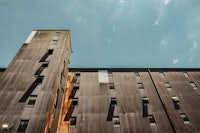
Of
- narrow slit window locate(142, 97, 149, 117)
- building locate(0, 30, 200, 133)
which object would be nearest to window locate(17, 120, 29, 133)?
building locate(0, 30, 200, 133)

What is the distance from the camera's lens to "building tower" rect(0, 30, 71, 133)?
17.4 meters

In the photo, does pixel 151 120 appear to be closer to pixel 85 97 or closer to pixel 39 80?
pixel 85 97

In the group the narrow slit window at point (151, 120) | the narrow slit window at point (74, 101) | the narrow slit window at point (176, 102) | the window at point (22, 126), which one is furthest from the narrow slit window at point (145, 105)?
the window at point (22, 126)

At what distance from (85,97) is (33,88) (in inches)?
324

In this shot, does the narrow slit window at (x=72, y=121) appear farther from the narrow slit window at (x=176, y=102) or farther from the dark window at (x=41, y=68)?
the narrow slit window at (x=176, y=102)

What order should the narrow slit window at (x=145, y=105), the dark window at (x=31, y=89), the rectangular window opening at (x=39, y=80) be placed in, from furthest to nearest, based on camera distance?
the narrow slit window at (x=145, y=105), the rectangular window opening at (x=39, y=80), the dark window at (x=31, y=89)

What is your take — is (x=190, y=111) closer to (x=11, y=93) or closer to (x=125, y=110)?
(x=125, y=110)

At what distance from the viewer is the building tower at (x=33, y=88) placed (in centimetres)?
1739

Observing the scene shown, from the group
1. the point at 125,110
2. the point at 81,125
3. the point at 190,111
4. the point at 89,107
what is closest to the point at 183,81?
the point at 190,111

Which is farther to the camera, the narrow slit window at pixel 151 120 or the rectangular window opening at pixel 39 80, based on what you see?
the narrow slit window at pixel 151 120

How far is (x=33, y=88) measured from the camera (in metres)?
20.9

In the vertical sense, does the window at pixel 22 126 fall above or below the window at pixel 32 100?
below

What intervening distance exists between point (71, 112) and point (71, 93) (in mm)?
3878

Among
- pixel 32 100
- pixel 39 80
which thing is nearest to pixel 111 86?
pixel 39 80
